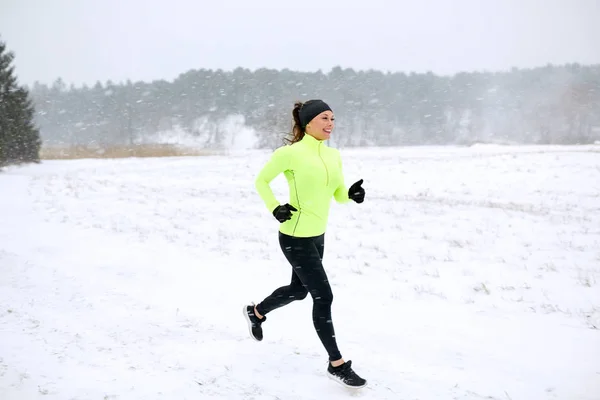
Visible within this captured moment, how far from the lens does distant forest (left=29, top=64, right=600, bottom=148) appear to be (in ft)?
267

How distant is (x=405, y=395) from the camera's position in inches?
131

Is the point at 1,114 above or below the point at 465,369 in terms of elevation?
above

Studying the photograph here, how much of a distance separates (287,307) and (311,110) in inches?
109

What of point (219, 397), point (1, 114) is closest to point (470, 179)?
point (219, 397)

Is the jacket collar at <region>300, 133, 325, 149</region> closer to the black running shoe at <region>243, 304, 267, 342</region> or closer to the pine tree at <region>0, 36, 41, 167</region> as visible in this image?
the black running shoe at <region>243, 304, 267, 342</region>

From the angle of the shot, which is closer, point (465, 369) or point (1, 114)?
point (465, 369)

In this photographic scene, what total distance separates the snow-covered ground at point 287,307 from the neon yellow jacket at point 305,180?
4.24 ft

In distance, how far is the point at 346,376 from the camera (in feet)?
11.0

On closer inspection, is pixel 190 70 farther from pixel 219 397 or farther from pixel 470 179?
pixel 219 397

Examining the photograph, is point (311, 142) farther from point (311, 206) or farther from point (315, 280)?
point (315, 280)

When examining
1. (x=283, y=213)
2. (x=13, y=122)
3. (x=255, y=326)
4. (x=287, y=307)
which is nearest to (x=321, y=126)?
(x=283, y=213)

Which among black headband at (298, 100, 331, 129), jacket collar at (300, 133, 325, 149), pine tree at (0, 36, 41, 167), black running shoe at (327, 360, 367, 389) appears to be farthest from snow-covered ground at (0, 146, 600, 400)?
pine tree at (0, 36, 41, 167)

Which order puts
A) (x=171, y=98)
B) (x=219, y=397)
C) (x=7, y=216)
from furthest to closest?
(x=171, y=98), (x=7, y=216), (x=219, y=397)

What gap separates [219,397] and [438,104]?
95443 millimetres
